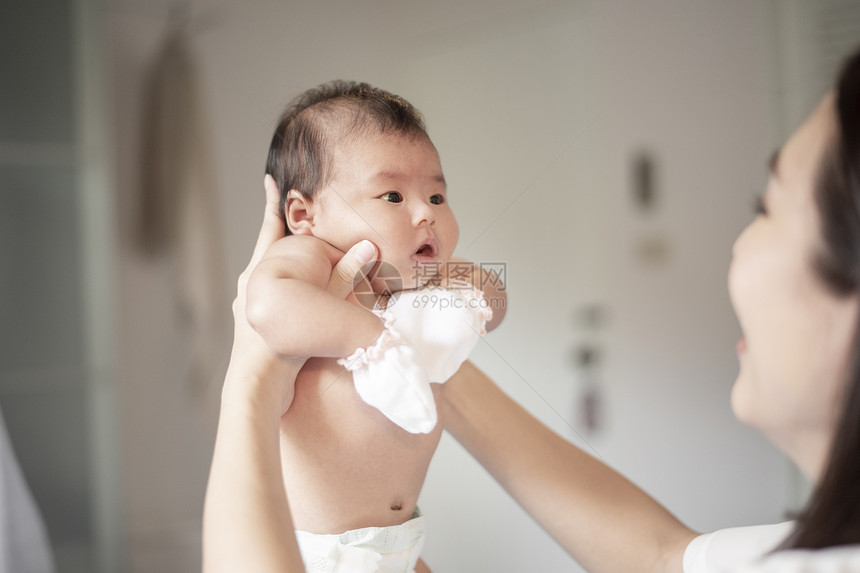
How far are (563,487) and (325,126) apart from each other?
1.07ft

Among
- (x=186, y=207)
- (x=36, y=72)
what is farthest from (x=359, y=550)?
(x=36, y=72)

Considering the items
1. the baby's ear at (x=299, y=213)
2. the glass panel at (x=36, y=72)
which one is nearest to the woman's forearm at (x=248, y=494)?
the baby's ear at (x=299, y=213)

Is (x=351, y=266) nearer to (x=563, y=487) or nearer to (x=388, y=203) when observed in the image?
(x=388, y=203)

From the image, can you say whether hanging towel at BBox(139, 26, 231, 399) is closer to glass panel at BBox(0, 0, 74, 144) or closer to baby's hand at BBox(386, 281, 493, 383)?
glass panel at BBox(0, 0, 74, 144)

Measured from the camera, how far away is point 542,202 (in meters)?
0.90

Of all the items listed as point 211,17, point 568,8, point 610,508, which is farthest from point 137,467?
point 568,8

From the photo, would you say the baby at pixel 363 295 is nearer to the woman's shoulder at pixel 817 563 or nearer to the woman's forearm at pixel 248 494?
the woman's forearm at pixel 248 494

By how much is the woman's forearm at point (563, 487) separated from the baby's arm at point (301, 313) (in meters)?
0.17

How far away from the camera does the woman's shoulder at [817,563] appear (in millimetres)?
238

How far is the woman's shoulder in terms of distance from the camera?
24 cm

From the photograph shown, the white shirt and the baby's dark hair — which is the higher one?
the baby's dark hair

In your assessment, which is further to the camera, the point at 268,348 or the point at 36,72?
the point at 36,72

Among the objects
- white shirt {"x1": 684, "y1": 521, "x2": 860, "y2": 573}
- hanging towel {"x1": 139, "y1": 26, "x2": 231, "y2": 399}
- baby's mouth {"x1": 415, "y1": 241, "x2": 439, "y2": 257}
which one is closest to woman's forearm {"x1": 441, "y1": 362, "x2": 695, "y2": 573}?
white shirt {"x1": 684, "y1": 521, "x2": 860, "y2": 573}

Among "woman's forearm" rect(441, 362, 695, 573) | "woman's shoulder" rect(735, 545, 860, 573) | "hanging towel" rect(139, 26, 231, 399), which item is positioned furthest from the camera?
"hanging towel" rect(139, 26, 231, 399)
